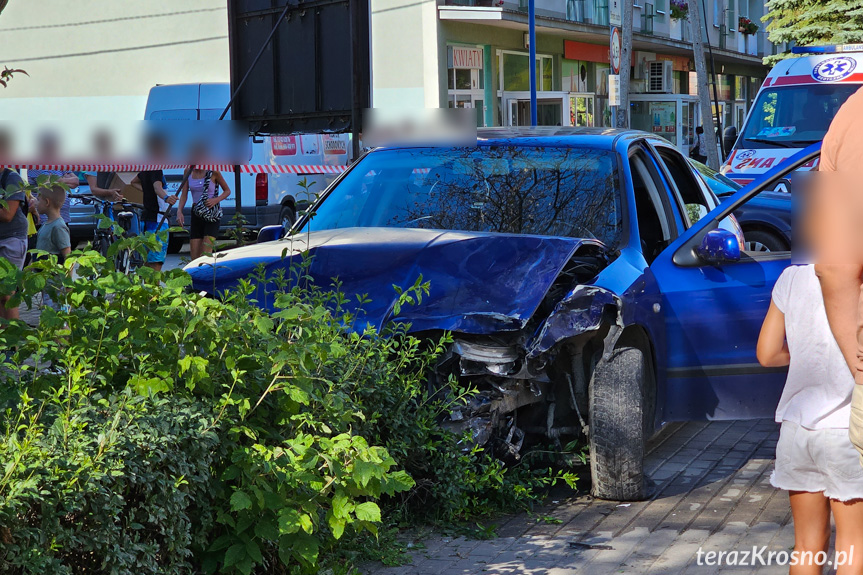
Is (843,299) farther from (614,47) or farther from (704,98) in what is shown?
(704,98)

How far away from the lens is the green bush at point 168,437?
2.89m

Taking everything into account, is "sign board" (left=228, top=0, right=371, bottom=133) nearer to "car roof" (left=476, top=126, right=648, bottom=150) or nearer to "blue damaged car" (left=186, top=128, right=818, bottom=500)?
"car roof" (left=476, top=126, right=648, bottom=150)

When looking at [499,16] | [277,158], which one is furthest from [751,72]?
[277,158]

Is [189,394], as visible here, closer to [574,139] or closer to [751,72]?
[574,139]

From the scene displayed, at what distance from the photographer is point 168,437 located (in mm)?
3104

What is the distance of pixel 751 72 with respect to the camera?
5256cm

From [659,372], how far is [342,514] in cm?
238

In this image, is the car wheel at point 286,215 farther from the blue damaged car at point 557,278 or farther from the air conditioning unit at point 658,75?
the air conditioning unit at point 658,75

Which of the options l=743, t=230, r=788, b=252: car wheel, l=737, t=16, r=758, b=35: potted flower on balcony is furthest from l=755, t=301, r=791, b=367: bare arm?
l=737, t=16, r=758, b=35: potted flower on balcony

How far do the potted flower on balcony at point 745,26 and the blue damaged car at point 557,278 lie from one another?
44.5 metres

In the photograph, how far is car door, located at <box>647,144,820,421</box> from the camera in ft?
17.2

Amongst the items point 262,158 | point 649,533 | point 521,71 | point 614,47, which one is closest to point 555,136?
point 649,533

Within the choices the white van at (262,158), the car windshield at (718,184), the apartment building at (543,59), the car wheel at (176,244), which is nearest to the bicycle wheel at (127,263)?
the car windshield at (718,184)

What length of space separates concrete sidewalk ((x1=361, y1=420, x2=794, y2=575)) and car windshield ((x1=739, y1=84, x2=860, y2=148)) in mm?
8557
